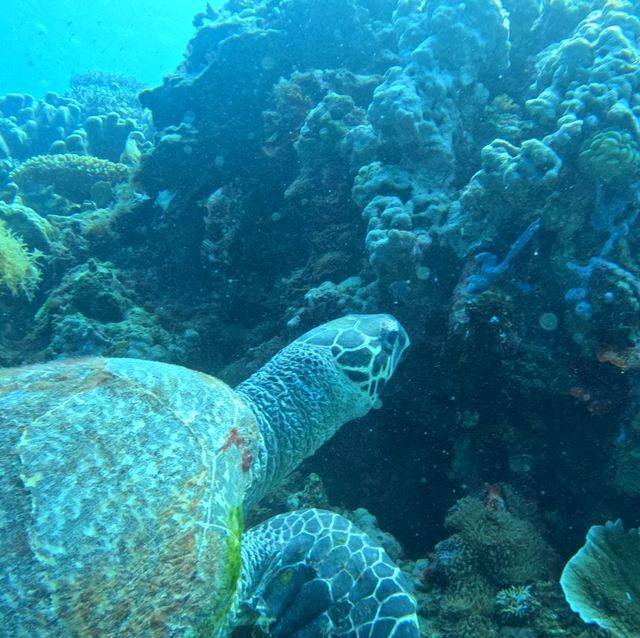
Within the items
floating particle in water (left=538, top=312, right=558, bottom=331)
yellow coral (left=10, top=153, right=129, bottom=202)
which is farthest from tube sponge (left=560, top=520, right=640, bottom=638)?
yellow coral (left=10, top=153, right=129, bottom=202)

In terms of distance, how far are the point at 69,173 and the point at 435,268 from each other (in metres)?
8.01

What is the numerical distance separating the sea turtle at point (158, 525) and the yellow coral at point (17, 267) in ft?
11.1

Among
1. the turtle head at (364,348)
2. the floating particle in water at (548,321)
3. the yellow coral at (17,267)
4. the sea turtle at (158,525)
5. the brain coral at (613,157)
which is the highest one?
the brain coral at (613,157)

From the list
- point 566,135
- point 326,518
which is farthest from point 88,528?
point 566,135

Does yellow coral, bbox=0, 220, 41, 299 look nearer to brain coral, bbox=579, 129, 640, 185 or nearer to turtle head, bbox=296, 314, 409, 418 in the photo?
turtle head, bbox=296, 314, 409, 418

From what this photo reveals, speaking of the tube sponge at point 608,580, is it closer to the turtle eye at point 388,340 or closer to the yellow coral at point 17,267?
the turtle eye at point 388,340

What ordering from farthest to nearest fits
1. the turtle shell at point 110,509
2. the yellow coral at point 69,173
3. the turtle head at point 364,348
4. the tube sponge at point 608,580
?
the yellow coral at point 69,173, the turtle head at point 364,348, the tube sponge at point 608,580, the turtle shell at point 110,509

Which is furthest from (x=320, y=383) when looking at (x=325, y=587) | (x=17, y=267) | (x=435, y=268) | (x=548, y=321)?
(x=17, y=267)

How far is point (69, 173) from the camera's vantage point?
8523 mm

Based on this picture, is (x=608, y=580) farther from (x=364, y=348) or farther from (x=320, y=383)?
(x=320, y=383)

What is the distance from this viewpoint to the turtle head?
374 centimetres

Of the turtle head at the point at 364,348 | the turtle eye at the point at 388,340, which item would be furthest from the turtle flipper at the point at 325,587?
the turtle eye at the point at 388,340

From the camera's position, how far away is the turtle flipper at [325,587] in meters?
2.64

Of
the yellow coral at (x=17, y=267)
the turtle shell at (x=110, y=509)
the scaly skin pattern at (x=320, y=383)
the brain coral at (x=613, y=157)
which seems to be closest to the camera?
the turtle shell at (x=110, y=509)
